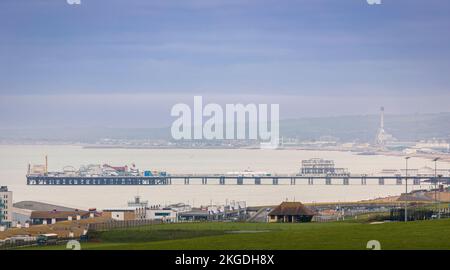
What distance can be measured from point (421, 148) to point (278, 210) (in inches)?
392

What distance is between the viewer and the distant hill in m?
11.3

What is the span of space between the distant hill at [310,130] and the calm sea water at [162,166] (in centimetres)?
65

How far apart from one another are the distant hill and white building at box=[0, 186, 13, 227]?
132cm

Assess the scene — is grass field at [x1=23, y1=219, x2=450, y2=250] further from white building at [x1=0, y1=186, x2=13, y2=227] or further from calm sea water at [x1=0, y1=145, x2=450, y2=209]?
white building at [x1=0, y1=186, x2=13, y2=227]

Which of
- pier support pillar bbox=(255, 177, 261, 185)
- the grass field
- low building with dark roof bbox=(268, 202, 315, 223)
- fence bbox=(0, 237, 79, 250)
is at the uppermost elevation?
the grass field

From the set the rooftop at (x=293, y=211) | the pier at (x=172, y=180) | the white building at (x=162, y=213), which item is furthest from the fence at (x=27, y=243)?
the pier at (x=172, y=180)

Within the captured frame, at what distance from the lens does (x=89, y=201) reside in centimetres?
2297

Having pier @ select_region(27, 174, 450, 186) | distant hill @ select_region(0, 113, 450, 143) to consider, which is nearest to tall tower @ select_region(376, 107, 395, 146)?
distant hill @ select_region(0, 113, 450, 143)

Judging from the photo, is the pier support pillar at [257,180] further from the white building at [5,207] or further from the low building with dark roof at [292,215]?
the low building with dark roof at [292,215]

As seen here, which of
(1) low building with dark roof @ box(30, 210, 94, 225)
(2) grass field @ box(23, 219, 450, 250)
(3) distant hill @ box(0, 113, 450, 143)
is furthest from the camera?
(1) low building with dark roof @ box(30, 210, 94, 225)

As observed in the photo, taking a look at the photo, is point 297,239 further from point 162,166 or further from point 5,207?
point 162,166

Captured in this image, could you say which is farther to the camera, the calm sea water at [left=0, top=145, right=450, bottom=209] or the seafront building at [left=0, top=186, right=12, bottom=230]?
the calm sea water at [left=0, top=145, right=450, bottom=209]

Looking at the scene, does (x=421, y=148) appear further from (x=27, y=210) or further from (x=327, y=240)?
(x=327, y=240)
